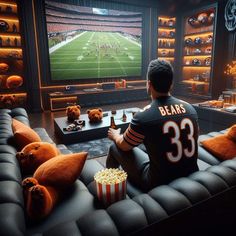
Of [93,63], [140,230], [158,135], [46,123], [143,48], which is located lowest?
[46,123]

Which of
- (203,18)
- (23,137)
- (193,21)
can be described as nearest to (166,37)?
(193,21)

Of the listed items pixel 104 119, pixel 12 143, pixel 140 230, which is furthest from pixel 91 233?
pixel 104 119

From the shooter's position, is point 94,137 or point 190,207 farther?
point 94,137

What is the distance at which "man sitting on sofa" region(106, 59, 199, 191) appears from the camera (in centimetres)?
131

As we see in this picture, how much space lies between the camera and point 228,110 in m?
3.32

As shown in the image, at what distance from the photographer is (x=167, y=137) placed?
1310 millimetres

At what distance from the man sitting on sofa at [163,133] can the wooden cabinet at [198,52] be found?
552 centimetres

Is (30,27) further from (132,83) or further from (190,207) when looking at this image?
(190,207)

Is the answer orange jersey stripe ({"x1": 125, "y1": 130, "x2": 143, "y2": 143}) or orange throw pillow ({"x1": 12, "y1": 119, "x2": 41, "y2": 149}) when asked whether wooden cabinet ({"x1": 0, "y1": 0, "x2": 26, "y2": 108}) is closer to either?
orange throw pillow ({"x1": 12, "y1": 119, "x2": 41, "y2": 149})

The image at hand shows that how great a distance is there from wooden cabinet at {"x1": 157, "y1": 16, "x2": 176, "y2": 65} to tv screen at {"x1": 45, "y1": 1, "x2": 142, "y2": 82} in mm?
793

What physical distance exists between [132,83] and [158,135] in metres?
5.87

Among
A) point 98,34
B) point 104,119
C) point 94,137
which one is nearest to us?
point 94,137

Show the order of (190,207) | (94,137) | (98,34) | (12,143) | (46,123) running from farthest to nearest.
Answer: (98,34) → (46,123) → (94,137) → (12,143) → (190,207)

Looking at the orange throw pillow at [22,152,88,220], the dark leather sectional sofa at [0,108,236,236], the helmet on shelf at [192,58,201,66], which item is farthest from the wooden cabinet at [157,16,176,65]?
the orange throw pillow at [22,152,88,220]
